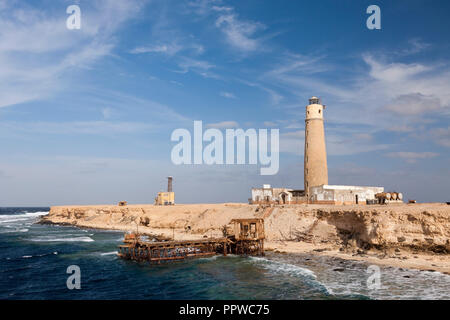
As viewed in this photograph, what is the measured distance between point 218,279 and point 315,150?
3825cm

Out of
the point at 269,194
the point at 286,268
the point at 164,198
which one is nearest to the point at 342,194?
the point at 269,194

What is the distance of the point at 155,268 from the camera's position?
3619 cm

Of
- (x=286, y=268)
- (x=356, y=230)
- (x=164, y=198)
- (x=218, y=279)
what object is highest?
(x=164, y=198)

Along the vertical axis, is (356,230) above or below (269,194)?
below

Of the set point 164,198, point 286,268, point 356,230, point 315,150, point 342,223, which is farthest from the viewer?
point 164,198

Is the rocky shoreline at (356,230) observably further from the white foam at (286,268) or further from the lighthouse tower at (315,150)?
the lighthouse tower at (315,150)

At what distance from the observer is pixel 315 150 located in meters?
62.6

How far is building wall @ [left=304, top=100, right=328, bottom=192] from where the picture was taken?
6204 centimetres

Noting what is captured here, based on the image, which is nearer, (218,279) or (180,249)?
(218,279)

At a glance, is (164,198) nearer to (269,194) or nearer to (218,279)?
(269,194)

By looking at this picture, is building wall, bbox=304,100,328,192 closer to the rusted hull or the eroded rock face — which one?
the eroded rock face
